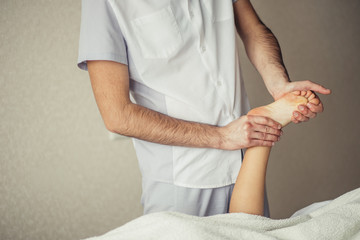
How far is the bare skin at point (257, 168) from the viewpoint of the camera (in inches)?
39.8

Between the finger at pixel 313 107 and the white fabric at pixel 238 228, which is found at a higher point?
the finger at pixel 313 107

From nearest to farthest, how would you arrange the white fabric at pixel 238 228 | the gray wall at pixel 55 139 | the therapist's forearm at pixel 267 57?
1. the white fabric at pixel 238 228
2. the therapist's forearm at pixel 267 57
3. the gray wall at pixel 55 139

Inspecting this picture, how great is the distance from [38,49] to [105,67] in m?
0.75

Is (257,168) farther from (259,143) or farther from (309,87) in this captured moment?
(309,87)

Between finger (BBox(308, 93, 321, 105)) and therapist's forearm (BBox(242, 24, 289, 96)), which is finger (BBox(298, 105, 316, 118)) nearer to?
finger (BBox(308, 93, 321, 105))

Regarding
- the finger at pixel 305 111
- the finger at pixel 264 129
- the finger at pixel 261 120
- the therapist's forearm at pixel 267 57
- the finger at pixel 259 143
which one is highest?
the therapist's forearm at pixel 267 57

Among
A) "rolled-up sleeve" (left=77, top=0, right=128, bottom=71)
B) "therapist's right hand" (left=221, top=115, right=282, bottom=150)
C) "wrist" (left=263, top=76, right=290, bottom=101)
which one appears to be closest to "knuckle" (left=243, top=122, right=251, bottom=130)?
"therapist's right hand" (left=221, top=115, right=282, bottom=150)

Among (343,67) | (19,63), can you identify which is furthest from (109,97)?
(343,67)

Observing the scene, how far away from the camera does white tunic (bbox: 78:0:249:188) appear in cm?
105

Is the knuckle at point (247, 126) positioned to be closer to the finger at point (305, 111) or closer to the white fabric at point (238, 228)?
the finger at point (305, 111)

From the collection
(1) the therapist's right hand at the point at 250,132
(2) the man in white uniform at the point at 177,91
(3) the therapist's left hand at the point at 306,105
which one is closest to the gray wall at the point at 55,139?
(2) the man in white uniform at the point at 177,91

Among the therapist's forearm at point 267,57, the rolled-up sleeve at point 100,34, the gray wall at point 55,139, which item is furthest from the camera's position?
the gray wall at point 55,139

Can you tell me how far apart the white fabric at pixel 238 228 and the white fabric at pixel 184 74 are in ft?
1.07

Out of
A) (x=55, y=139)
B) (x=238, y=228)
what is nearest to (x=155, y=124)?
(x=238, y=228)
